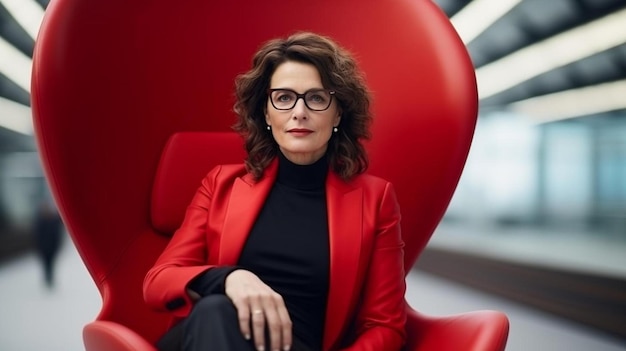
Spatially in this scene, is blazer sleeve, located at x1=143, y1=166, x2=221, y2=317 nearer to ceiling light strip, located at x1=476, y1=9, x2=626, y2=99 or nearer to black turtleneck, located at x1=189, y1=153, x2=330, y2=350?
black turtleneck, located at x1=189, y1=153, x2=330, y2=350

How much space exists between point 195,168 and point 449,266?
6.02 m

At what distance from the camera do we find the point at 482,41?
14.7 ft

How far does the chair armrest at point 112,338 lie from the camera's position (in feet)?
3.82

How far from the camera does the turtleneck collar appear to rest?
1.37 metres

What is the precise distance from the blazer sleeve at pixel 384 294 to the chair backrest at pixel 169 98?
0.34 m

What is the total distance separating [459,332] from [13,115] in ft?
8.22

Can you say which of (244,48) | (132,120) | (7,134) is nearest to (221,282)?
(132,120)

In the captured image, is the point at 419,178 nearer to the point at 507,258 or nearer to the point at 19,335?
the point at 19,335

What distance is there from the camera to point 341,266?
1.28m

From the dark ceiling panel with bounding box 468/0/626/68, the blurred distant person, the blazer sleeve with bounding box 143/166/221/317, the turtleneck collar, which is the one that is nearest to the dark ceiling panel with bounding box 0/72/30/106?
the blurred distant person

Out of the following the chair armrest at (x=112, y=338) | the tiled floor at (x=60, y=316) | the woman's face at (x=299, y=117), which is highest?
the woman's face at (x=299, y=117)

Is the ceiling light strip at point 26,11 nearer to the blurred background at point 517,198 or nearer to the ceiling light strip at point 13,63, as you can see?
the blurred background at point 517,198

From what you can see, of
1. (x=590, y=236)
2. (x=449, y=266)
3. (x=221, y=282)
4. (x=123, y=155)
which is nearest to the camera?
(x=221, y=282)

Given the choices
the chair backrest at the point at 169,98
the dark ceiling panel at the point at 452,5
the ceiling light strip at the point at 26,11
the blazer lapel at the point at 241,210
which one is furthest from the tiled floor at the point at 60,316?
the blazer lapel at the point at 241,210
